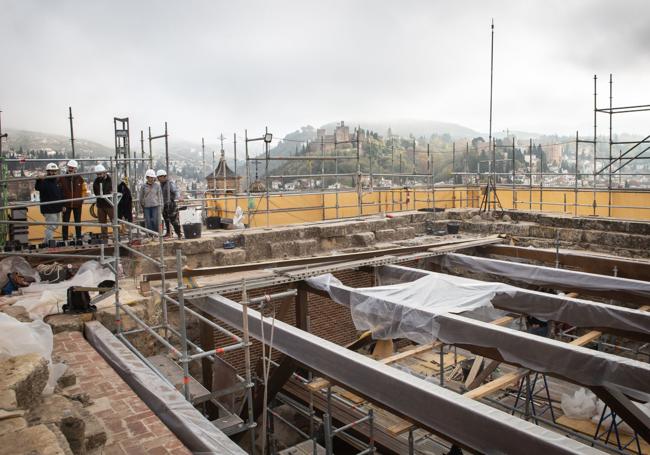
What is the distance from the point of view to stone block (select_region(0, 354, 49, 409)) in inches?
139

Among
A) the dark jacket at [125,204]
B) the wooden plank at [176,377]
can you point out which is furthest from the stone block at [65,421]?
the dark jacket at [125,204]

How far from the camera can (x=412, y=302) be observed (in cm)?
718

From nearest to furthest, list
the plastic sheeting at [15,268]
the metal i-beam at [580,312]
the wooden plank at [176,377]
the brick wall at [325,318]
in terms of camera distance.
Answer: the wooden plank at [176,377], the metal i-beam at [580,312], the plastic sheeting at [15,268], the brick wall at [325,318]

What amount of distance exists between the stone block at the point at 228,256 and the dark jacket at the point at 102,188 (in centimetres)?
214

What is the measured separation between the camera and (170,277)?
27.5 feet

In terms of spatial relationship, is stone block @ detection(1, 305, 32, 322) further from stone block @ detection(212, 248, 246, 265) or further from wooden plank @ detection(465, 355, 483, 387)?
wooden plank @ detection(465, 355, 483, 387)

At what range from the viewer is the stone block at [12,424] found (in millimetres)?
3133

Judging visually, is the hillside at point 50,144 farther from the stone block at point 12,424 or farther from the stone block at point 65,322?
the stone block at point 12,424

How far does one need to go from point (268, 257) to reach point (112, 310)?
15.2ft

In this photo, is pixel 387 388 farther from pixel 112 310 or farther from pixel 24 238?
pixel 24 238

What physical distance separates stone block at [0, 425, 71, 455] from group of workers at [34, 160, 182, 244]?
651cm

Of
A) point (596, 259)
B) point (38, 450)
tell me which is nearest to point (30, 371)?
point (38, 450)

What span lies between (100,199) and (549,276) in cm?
768

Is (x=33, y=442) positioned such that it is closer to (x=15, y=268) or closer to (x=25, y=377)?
(x=25, y=377)
